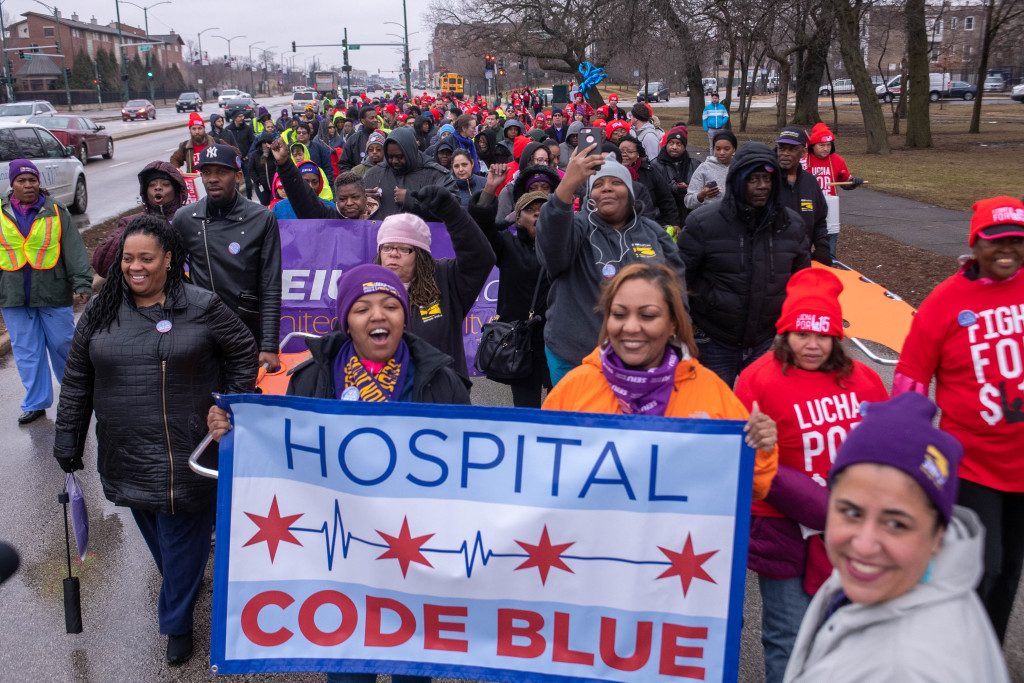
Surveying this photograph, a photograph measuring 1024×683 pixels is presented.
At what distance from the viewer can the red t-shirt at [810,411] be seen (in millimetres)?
3051

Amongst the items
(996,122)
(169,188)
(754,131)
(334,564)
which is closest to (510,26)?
(754,131)

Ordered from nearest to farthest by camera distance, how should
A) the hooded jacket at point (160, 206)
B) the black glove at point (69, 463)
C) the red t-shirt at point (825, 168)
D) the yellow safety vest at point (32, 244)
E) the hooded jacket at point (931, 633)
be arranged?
the hooded jacket at point (931, 633) → the black glove at point (69, 463) → the hooded jacket at point (160, 206) → the yellow safety vest at point (32, 244) → the red t-shirt at point (825, 168)

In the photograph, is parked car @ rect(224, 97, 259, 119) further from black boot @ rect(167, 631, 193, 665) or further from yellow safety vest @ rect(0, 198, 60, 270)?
black boot @ rect(167, 631, 193, 665)

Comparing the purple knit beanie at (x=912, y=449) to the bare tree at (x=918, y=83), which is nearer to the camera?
the purple knit beanie at (x=912, y=449)

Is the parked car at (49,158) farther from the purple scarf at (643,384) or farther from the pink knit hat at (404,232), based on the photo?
the purple scarf at (643,384)

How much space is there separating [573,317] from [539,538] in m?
1.69

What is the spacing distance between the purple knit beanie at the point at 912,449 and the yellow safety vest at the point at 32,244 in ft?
21.5

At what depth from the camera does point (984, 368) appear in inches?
127

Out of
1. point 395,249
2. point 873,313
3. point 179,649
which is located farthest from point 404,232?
point 873,313

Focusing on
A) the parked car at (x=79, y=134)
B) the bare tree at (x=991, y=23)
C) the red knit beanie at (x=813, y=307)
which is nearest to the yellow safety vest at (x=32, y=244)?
the red knit beanie at (x=813, y=307)

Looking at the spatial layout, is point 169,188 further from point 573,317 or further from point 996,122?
point 996,122

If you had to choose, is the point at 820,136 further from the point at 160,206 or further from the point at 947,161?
the point at 947,161

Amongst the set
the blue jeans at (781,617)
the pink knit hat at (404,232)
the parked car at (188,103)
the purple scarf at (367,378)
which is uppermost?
the parked car at (188,103)

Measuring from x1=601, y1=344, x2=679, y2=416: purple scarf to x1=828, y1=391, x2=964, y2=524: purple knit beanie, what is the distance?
1178 millimetres
